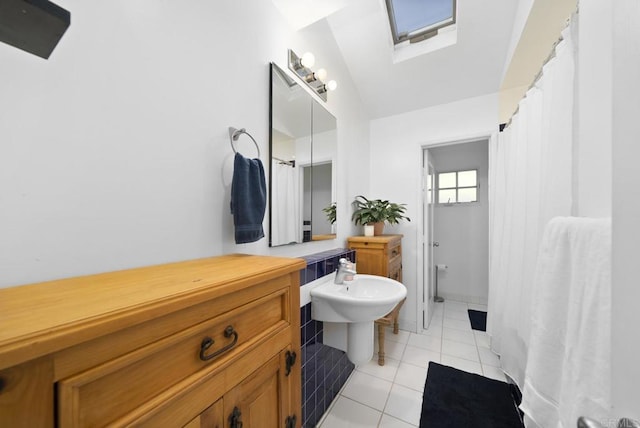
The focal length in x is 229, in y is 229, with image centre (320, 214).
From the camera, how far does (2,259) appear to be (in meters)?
0.50

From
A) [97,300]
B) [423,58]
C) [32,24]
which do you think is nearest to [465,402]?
[97,300]

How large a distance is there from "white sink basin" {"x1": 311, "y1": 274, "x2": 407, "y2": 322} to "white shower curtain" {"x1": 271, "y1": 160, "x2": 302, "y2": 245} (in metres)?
0.36

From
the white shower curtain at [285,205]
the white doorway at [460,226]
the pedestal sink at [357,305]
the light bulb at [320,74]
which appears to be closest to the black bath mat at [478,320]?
the white doorway at [460,226]

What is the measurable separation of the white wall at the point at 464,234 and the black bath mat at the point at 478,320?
38cm

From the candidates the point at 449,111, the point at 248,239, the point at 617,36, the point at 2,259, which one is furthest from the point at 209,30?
the point at 449,111

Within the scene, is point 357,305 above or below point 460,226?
below

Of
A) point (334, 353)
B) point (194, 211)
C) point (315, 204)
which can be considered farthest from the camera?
point (315, 204)

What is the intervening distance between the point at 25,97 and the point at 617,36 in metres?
1.11

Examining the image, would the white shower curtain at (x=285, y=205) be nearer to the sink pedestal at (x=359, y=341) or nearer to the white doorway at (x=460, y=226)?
the sink pedestal at (x=359, y=341)

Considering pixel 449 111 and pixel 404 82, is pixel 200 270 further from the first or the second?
pixel 449 111

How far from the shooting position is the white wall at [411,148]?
227cm

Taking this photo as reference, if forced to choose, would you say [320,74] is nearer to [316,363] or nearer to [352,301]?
[352,301]

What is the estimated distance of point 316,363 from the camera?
4.41ft

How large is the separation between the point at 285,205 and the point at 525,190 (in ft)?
5.24
